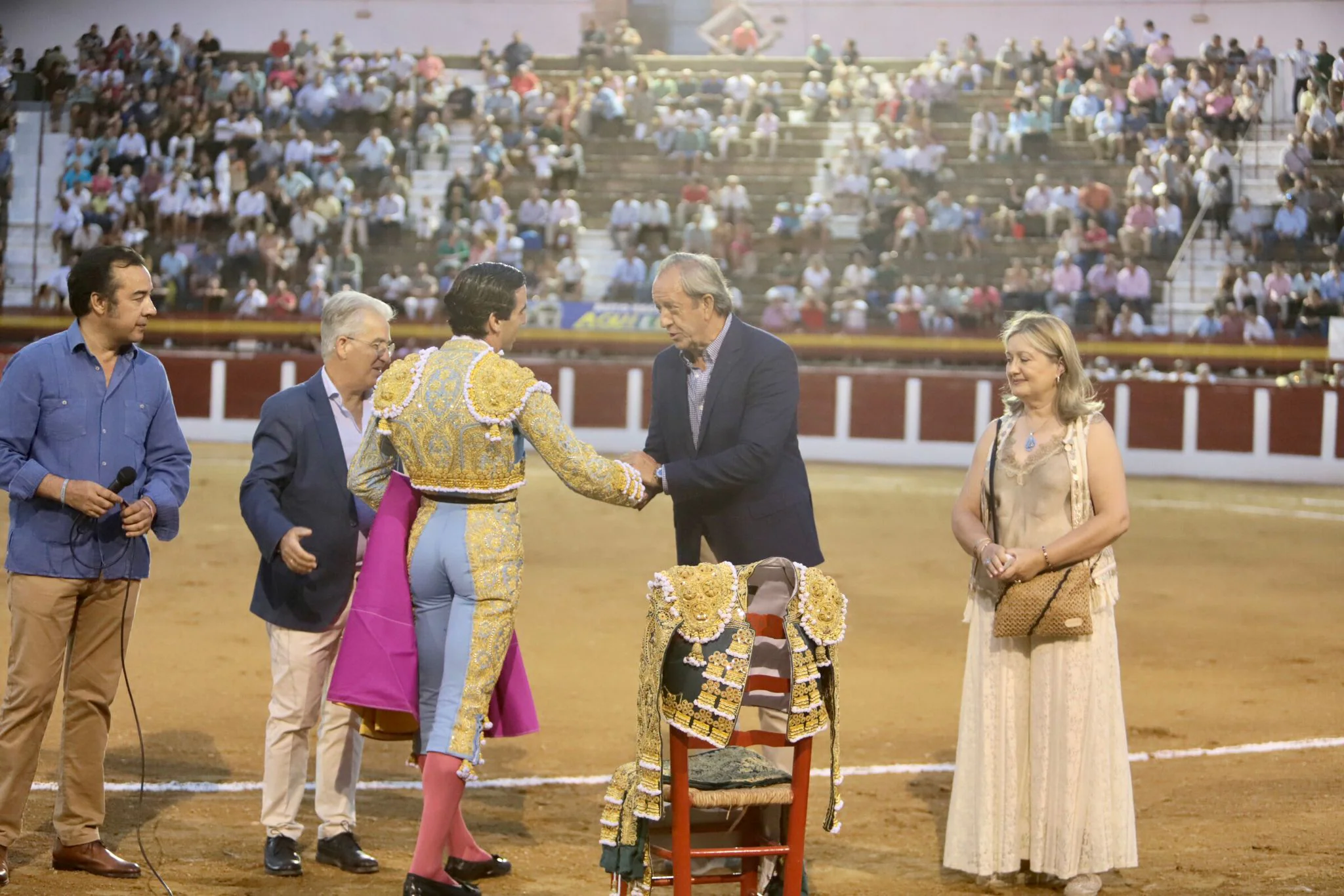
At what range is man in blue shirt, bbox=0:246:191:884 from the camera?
3.95 meters

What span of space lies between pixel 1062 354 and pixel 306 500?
2132mm

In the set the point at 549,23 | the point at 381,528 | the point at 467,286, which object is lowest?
the point at 381,528

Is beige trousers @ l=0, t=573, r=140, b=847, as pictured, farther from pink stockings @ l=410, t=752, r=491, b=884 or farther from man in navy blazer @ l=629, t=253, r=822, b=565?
man in navy blazer @ l=629, t=253, r=822, b=565

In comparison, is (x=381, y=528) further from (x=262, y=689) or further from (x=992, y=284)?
(x=992, y=284)

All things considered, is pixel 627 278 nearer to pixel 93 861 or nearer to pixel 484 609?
pixel 93 861

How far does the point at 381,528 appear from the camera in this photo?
12.6ft

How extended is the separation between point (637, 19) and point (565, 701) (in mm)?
18636

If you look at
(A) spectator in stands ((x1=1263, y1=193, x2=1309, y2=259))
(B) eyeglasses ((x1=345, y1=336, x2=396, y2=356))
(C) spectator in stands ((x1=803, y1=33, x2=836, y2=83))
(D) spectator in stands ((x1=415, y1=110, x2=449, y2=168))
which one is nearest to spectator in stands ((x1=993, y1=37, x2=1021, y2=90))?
(C) spectator in stands ((x1=803, y1=33, x2=836, y2=83))


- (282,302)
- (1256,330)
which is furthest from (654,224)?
(1256,330)

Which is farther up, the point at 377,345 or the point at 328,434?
the point at 377,345

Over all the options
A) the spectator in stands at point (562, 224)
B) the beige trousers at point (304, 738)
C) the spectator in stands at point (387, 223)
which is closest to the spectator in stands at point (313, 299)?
the spectator in stands at point (387, 223)

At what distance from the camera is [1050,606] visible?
Answer: 407cm

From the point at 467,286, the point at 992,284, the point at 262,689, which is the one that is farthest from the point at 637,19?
the point at 467,286

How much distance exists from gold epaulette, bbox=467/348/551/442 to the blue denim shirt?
87 cm
